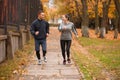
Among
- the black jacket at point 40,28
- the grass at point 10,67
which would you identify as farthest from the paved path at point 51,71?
the black jacket at point 40,28

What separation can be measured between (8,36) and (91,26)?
61303 mm

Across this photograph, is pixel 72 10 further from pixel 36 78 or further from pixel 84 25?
pixel 36 78

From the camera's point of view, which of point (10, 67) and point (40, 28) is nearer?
point (10, 67)

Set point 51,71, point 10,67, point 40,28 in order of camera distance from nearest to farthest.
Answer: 1. point 51,71
2. point 10,67
3. point 40,28

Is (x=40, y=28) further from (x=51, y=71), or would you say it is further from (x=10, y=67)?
(x=51, y=71)

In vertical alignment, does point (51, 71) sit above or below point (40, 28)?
Answer: below

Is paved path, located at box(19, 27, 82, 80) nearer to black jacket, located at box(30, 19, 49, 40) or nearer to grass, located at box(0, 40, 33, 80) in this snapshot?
grass, located at box(0, 40, 33, 80)

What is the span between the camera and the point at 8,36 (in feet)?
50.5

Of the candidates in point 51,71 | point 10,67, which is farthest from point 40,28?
point 51,71

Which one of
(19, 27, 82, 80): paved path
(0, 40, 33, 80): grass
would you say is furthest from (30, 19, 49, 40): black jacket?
(0, 40, 33, 80): grass

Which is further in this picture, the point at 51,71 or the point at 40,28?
the point at 40,28

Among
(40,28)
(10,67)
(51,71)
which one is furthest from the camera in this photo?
(40,28)

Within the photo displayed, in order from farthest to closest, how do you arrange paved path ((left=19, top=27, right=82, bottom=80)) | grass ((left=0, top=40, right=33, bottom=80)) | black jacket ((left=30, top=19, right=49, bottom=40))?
black jacket ((left=30, top=19, right=49, bottom=40)), grass ((left=0, top=40, right=33, bottom=80)), paved path ((left=19, top=27, right=82, bottom=80))

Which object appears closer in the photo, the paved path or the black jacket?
the paved path
